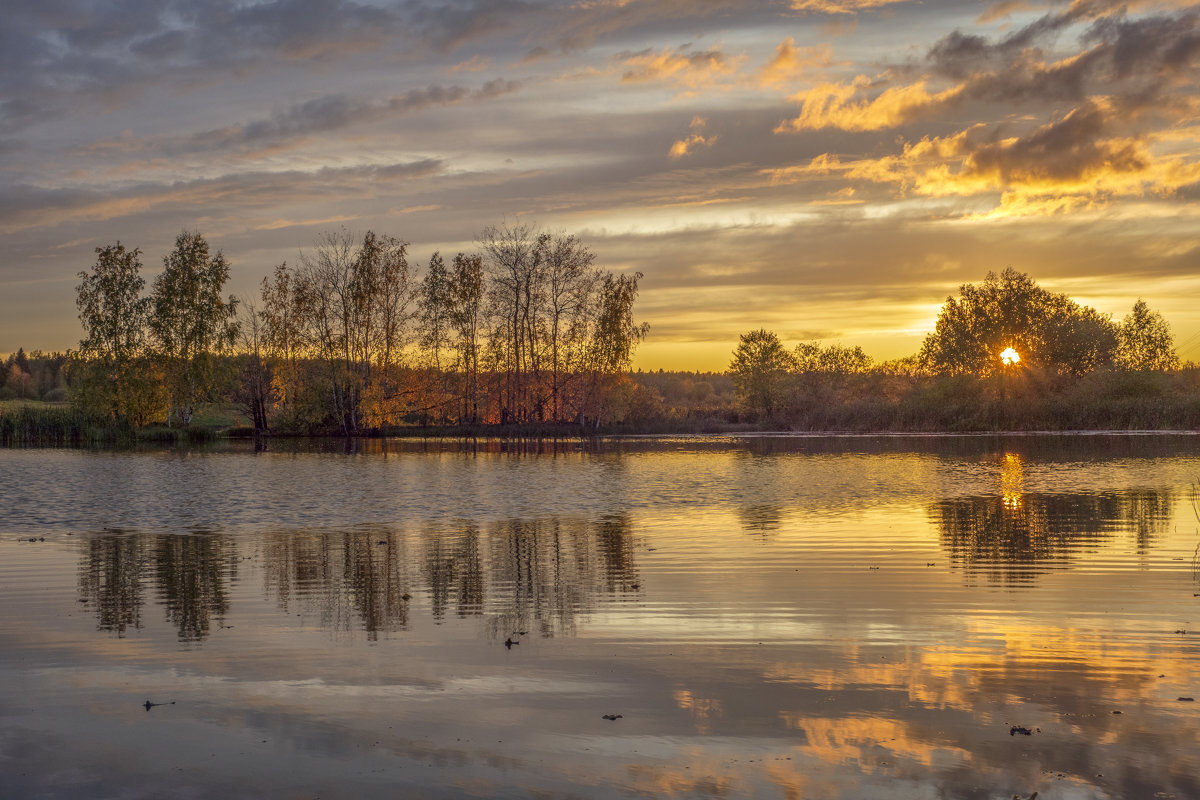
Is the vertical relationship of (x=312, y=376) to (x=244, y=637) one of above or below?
above

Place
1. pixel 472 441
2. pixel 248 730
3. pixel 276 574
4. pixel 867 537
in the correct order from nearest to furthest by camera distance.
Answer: pixel 248 730, pixel 276 574, pixel 867 537, pixel 472 441

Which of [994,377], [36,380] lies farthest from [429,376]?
[36,380]

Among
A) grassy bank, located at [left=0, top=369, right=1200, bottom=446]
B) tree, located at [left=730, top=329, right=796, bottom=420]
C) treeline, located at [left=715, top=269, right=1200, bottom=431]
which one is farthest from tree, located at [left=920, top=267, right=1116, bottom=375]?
tree, located at [left=730, top=329, right=796, bottom=420]

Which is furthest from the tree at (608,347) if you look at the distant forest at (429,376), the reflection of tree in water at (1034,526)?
the reflection of tree in water at (1034,526)

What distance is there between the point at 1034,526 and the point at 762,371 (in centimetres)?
6719

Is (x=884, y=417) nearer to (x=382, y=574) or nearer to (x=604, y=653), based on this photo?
(x=382, y=574)

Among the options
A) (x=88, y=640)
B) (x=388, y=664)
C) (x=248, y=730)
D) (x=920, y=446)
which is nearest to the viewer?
(x=248, y=730)

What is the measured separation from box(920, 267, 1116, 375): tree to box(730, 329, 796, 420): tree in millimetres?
19210

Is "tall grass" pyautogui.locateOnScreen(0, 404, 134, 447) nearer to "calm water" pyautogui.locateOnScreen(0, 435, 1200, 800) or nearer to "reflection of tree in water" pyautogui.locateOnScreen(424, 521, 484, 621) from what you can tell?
"calm water" pyautogui.locateOnScreen(0, 435, 1200, 800)

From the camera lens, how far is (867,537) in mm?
19781

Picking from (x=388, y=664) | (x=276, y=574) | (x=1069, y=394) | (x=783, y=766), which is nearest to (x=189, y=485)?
(x=276, y=574)

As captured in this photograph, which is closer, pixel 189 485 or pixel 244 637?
pixel 244 637

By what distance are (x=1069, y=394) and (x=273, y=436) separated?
59.2 meters

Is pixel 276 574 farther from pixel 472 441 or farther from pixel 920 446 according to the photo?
pixel 472 441
